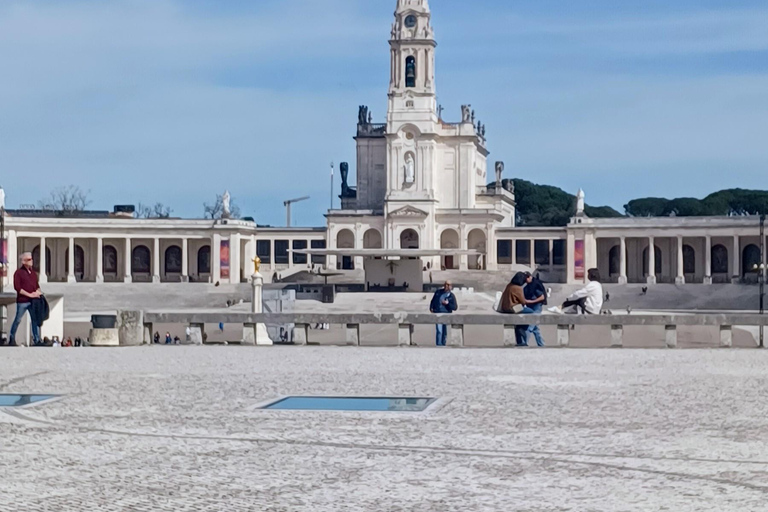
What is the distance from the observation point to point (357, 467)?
9805 millimetres

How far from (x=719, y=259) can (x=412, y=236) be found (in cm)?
2130

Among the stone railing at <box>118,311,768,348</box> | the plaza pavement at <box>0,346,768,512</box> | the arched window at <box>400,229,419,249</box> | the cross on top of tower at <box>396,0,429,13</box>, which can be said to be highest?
the cross on top of tower at <box>396,0,429,13</box>

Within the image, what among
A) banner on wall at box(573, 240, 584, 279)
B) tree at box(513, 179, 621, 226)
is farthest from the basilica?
tree at box(513, 179, 621, 226)

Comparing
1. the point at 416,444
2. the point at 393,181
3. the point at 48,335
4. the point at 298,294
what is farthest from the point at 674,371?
the point at 393,181

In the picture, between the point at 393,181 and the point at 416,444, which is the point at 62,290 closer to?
the point at 393,181

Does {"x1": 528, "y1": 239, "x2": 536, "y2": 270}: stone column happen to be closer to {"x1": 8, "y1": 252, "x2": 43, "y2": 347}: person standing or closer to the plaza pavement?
{"x1": 8, "y1": 252, "x2": 43, "y2": 347}: person standing

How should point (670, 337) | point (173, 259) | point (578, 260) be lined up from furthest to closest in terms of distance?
point (173, 259) < point (578, 260) < point (670, 337)

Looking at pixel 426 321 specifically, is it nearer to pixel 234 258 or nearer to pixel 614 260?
pixel 234 258

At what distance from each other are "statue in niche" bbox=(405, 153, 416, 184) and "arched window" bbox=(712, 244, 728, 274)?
21.4 metres

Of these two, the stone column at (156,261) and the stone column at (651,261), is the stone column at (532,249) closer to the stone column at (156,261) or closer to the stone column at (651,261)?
the stone column at (651,261)

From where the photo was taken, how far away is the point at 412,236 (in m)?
91.1

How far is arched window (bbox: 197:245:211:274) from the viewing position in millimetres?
93562

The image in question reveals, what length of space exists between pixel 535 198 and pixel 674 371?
123376mm

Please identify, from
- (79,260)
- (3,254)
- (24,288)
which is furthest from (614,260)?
(24,288)
